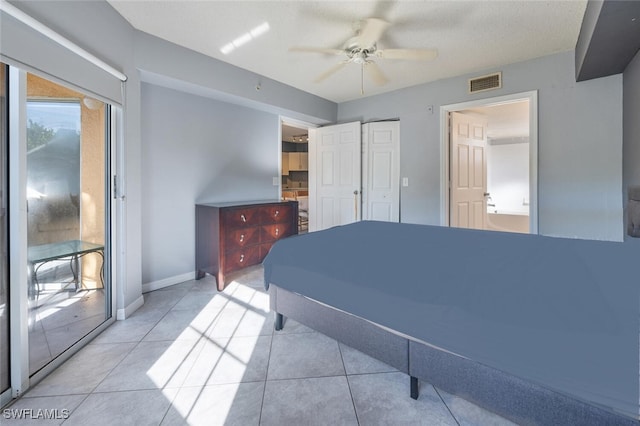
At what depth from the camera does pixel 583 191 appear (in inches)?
112

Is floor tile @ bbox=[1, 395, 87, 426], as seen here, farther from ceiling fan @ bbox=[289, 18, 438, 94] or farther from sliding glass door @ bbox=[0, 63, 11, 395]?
ceiling fan @ bbox=[289, 18, 438, 94]

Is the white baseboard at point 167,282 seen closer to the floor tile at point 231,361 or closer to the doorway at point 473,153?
the floor tile at point 231,361

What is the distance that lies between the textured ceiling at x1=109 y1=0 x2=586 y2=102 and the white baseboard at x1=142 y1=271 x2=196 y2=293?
244cm

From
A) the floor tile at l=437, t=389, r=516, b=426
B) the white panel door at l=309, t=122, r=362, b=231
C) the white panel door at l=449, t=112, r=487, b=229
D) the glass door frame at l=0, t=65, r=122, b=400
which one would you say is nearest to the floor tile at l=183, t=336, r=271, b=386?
the glass door frame at l=0, t=65, r=122, b=400

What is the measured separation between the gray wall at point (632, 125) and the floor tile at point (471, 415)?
72.9 inches

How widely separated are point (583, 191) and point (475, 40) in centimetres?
188

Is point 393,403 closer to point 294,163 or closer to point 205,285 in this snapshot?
point 205,285

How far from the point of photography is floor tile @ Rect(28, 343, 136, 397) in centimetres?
151

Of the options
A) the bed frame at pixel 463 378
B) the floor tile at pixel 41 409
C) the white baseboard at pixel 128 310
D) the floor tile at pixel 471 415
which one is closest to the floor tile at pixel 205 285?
the white baseboard at pixel 128 310

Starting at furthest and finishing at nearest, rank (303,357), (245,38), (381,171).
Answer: (381,171)
(245,38)
(303,357)

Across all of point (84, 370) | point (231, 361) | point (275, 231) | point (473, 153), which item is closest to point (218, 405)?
point (231, 361)

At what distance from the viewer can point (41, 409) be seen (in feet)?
4.50

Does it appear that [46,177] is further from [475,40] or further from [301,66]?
[475,40]

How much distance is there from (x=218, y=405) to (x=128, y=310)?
4.83 ft
